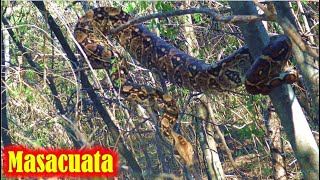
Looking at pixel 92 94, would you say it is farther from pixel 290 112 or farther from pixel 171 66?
pixel 290 112

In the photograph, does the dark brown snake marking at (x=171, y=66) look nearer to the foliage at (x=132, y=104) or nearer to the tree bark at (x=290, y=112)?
the tree bark at (x=290, y=112)

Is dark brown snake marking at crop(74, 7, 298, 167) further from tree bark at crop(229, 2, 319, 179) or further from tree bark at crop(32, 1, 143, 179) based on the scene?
tree bark at crop(32, 1, 143, 179)

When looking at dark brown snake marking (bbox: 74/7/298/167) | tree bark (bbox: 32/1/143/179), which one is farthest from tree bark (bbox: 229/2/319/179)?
tree bark (bbox: 32/1/143/179)

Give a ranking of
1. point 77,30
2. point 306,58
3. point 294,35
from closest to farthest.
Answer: point 294,35, point 306,58, point 77,30

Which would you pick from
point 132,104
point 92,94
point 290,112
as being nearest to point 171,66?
point 132,104

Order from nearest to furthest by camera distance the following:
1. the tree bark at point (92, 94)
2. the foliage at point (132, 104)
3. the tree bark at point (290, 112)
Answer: the tree bark at point (290, 112) < the tree bark at point (92, 94) < the foliage at point (132, 104)

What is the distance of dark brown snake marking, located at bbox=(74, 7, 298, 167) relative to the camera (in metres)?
3.70

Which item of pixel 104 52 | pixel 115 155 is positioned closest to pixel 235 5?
pixel 115 155

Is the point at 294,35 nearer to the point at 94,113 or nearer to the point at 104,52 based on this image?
the point at 104,52

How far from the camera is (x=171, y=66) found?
18.6 ft

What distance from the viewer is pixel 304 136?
371 cm

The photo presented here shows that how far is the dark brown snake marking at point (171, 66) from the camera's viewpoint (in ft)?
12.1

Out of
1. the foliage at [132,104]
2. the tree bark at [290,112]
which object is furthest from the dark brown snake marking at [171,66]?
the foliage at [132,104]

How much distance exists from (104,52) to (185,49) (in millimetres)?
2214
